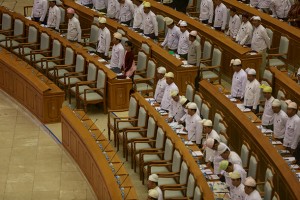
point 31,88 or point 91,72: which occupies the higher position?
point 91,72

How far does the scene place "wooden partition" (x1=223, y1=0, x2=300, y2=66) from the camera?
17.4 metres

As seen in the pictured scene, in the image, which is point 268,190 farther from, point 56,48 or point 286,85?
point 56,48

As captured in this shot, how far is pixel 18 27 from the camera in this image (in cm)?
2000

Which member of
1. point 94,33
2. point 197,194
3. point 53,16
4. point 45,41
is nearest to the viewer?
point 197,194

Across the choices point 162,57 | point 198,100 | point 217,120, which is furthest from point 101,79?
point 217,120

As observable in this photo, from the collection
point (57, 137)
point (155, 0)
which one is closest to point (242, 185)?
point (57, 137)

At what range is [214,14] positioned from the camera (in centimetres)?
2025

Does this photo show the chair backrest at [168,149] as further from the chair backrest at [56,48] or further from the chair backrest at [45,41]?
the chair backrest at [45,41]

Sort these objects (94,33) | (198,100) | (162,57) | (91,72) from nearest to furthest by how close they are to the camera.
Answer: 1. (198,100)
2. (91,72)
3. (162,57)
4. (94,33)

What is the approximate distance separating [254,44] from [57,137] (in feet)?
15.5

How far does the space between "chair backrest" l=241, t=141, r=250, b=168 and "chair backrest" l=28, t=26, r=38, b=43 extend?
7486 millimetres

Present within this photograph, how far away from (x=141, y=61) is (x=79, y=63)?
1.32 meters

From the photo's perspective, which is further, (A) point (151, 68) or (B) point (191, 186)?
(A) point (151, 68)

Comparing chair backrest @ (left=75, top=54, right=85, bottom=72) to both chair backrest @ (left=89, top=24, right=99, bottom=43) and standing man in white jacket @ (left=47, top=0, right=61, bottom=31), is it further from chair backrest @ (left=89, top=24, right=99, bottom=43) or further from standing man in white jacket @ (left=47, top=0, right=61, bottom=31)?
standing man in white jacket @ (left=47, top=0, right=61, bottom=31)
